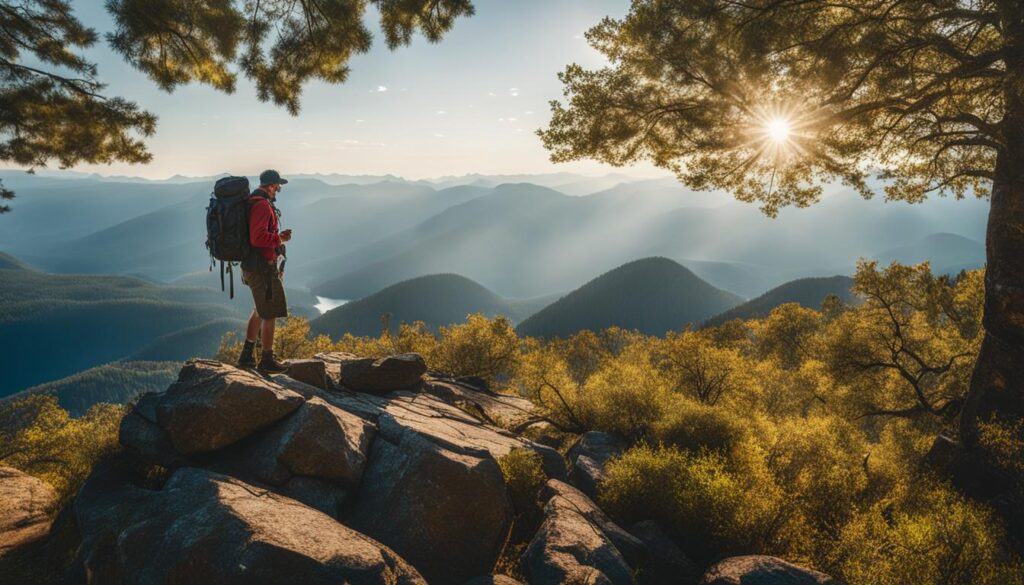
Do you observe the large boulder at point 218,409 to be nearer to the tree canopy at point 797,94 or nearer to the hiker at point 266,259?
the hiker at point 266,259

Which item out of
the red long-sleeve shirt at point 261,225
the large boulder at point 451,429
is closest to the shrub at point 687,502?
the large boulder at point 451,429

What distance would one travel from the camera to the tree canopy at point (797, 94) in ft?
31.7

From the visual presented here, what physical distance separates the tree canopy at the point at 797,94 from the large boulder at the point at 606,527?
366 inches

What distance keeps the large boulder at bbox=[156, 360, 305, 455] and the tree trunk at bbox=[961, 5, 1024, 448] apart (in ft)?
57.8

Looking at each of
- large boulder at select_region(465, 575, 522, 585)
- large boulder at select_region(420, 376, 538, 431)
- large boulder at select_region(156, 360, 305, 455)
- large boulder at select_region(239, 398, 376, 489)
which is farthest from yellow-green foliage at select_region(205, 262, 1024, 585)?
large boulder at select_region(156, 360, 305, 455)

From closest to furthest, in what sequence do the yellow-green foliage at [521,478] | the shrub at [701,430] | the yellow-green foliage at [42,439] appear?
the yellow-green foliage at [521,478]
the shrub at [701,430]
the yellow-green foliage at [42,439]

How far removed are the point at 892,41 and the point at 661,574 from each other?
1232 cm

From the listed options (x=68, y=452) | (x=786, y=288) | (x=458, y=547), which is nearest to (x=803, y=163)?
→ (x=458, y=547)

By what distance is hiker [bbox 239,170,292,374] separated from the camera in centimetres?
973

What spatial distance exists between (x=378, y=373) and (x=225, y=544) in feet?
31.7

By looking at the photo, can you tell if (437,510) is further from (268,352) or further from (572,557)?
(268,352)

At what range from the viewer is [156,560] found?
5340 millimetres

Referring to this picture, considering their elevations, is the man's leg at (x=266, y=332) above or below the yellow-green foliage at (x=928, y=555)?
above

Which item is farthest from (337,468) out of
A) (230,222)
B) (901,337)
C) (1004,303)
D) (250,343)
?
(901,337)
